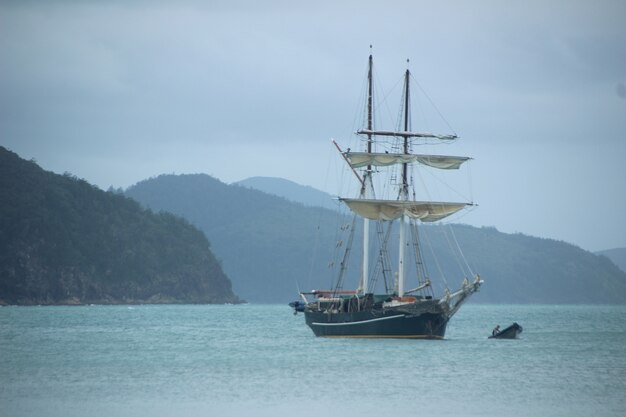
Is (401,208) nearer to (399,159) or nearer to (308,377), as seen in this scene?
(399,159)

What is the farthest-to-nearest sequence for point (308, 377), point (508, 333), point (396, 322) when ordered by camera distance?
point (508, 333) → point (396, 322) → point (308, 377)

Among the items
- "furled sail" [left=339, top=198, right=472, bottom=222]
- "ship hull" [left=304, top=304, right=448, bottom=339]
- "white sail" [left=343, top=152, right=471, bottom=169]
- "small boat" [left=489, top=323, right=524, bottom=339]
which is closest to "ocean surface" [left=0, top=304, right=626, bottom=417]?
"ship hull" [left=304, top=304, right=448, bottom=339]

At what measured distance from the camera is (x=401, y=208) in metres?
87.6

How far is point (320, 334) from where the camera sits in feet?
290

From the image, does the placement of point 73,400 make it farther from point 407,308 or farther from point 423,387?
point 407,308

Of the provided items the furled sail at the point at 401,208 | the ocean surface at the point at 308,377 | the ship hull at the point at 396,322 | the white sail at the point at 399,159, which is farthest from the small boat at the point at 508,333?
the white sail at the point at 399,159

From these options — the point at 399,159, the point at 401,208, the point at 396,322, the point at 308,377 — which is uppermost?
the point at 399,159

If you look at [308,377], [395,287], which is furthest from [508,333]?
[308,377]

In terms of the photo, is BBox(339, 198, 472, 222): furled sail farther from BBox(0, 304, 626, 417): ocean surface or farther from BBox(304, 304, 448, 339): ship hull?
BBox(0, 304, 626, 417): ocean surface

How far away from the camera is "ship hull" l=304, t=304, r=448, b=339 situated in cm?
7856

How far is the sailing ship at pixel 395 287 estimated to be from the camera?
260ft

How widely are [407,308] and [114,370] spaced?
25166 millimetres

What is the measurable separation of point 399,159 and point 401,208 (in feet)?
12.5

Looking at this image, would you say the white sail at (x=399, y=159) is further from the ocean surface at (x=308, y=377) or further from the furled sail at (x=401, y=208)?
the ocean surface at (x=308, y=377)
